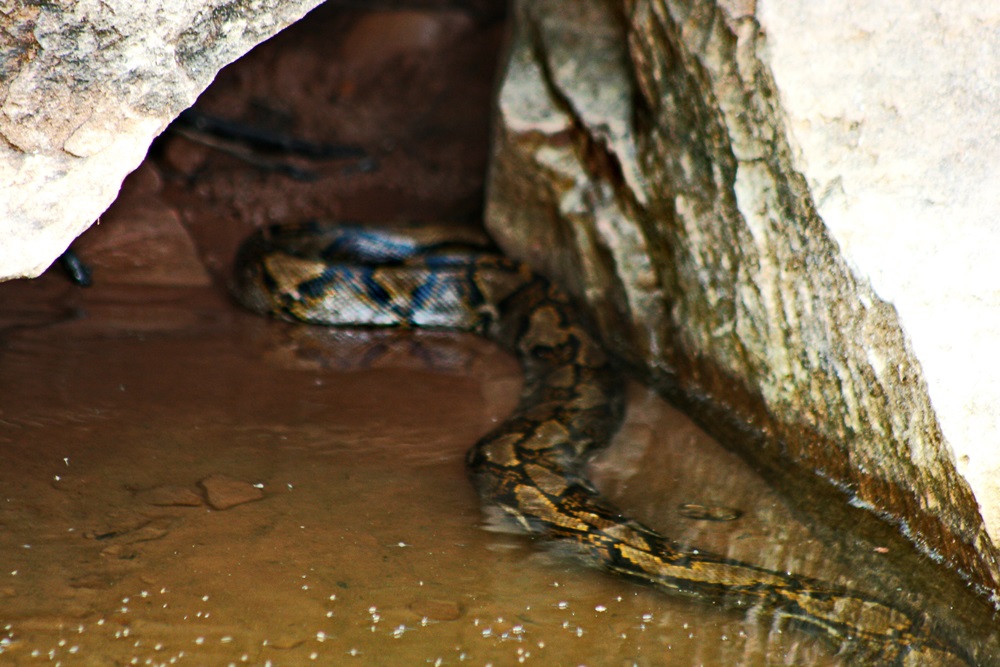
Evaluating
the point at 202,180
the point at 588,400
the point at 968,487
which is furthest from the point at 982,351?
the point at 202,180

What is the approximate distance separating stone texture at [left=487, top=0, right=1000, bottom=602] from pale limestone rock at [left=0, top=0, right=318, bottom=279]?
6.08 ft

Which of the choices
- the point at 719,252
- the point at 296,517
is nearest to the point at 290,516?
the point at 296,517

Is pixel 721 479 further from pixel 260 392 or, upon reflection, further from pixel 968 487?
pixel 260 392

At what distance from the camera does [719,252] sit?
3.80m

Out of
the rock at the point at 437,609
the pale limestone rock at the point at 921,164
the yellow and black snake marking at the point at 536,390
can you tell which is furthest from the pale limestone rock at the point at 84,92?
the pale limestone rock at the point at 921,164

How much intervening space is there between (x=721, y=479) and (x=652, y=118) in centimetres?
A: 181

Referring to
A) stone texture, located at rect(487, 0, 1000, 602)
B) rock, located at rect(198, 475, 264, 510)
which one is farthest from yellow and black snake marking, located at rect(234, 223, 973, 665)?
rock, located at rect(198, 475, 264, 510)

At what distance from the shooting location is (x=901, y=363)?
9.15 ft

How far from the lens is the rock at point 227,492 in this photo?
3.17 m

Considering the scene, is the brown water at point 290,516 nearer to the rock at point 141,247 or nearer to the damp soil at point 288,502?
the damp soil at point 288,502

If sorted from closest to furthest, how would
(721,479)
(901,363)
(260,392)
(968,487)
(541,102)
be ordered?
(968,487) < (901,363) < (721,479) < (260,392) < (541,102)

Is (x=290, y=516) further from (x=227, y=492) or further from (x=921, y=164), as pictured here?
(x=921, y=164)

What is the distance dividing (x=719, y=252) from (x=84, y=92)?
2.56 metres

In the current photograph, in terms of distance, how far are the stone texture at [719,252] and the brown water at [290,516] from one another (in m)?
0.34
